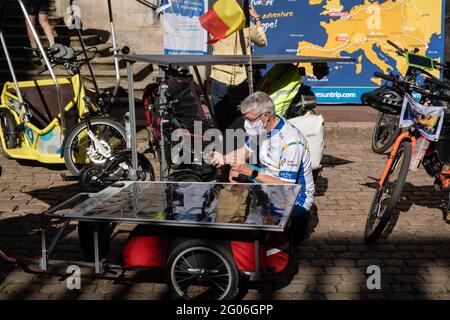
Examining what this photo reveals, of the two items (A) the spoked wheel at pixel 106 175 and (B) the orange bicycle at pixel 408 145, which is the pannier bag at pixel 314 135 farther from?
(A) the spoked wheel at pixel 106 175

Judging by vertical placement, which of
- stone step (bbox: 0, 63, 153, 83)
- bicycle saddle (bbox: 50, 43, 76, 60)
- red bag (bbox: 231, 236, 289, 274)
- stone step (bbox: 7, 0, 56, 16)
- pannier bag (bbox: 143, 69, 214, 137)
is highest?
stone step (bbox: 7, 0, 56, 16)

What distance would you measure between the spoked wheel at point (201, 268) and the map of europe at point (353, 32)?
301 inches

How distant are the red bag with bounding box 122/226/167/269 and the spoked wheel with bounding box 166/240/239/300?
0.16 meters

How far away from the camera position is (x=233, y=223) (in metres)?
4.13

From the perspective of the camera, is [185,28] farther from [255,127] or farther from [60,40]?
[255,127]

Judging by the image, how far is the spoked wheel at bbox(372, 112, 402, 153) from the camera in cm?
914

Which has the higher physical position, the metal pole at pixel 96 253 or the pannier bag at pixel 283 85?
the pannier bag at pixel 283 85

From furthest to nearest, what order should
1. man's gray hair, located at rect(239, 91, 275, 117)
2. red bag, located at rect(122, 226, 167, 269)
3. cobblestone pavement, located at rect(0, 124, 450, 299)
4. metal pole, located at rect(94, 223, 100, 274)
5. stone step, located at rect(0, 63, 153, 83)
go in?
stone step, located at rect(0, 63, 153, 83)
man's gray hair, located at rect(239, 91, 275, 117)
cobblestone pavement, located at rect(0, 124, 450, 299)
red bag, located at rect(122, 226, 167, 269)
metal pole, located at rect(94, 223, 100, 274)

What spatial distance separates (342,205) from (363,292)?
2248mm

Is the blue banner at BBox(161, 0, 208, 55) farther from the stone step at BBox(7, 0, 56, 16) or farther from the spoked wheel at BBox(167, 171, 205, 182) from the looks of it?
the spoked wheel at BBox(167, 171, 205, 182)

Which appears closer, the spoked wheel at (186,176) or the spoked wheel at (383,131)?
the spoked wheel at (186,176)

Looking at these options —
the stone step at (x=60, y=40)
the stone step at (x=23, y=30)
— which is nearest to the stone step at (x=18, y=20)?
the stone step at (x=23, y=30)

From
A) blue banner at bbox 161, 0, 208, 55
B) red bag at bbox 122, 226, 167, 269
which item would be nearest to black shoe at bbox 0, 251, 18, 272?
red bag at bbox 122, 226, 167, 269

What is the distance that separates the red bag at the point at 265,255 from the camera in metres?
4.32
